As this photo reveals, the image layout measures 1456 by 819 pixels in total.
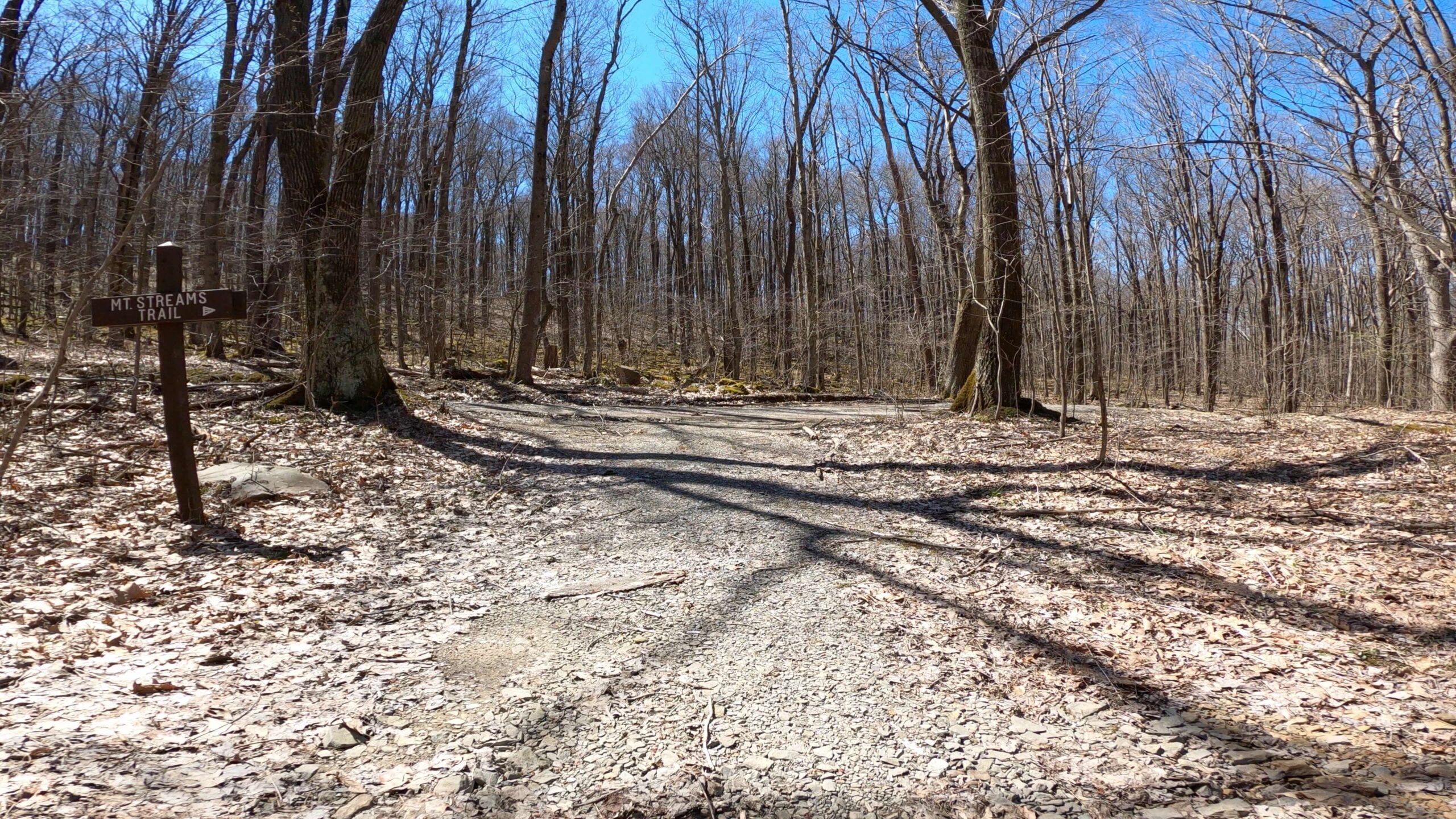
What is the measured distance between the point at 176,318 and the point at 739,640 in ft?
13.8

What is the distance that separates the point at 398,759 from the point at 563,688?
771 mm

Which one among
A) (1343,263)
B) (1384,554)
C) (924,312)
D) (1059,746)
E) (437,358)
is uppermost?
(1343,263)

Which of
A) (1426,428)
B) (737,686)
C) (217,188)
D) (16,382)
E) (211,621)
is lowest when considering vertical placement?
(737,686)

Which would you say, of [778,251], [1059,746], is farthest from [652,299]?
[1059,746]

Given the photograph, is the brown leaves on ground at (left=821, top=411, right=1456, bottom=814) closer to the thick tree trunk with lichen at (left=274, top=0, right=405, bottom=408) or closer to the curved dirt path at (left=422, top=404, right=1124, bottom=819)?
the curved dirt path at (left=422, top=404, right=1124, bottom=819)

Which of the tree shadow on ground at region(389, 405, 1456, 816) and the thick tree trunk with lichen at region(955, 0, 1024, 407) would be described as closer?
the tree shadow on ground at region(389, 405, 1456, 816)

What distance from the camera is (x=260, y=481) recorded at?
627 cm

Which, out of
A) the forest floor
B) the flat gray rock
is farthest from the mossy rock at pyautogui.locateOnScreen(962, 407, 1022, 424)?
the flat gray rock

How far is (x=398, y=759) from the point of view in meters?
2.77

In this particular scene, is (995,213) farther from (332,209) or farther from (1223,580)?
(332,209)

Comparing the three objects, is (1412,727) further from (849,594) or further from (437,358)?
(437,358)

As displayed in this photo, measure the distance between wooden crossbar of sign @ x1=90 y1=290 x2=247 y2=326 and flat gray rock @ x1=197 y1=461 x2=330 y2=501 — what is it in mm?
1715

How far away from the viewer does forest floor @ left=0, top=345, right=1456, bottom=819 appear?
8.68 ft

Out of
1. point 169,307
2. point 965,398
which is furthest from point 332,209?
point 965,398
